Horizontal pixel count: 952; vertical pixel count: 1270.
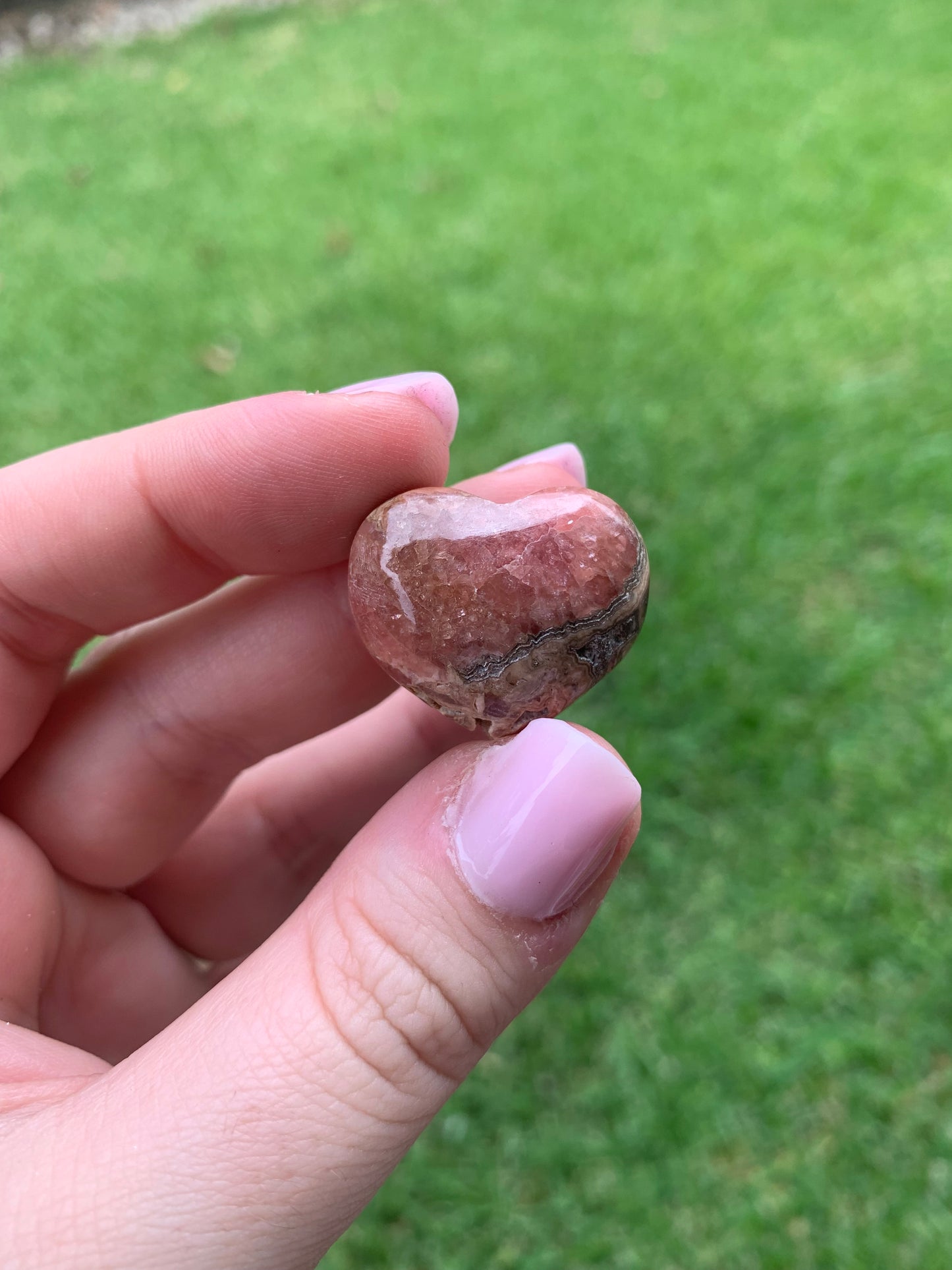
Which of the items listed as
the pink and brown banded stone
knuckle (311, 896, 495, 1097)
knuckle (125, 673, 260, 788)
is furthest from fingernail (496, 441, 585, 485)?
knuckle (311, 896, 495, 1097)

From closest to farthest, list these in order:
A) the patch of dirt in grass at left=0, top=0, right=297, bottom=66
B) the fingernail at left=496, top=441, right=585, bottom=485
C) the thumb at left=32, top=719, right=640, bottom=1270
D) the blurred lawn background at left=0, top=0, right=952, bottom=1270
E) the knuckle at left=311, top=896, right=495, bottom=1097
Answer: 1. the thumb at left=32, top=719, right=640, bottom=1270
2. the knuckle at left=311, top=896, right=495, bottom=1097
3. the fingernail at left=496, top=441, right=585, bottom=485
4. the blurred lawn background at left=0, top=0, right=952, bottom=1270
5. the patch of dirt in grass at left=0, top=0, right=297, bottom=66

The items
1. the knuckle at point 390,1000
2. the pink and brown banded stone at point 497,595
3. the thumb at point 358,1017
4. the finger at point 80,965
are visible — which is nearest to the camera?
the thumb at point 358,1017

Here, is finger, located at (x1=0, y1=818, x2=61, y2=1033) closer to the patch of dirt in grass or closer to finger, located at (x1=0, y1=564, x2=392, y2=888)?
finger, located at (x1=0, y1=564, x2=392, y2=888)

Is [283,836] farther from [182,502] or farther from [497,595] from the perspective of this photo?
[497,595]

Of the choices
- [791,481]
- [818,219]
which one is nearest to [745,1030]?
[791,481]

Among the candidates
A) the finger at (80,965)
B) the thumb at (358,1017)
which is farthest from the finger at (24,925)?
the thumb at (358,1017)

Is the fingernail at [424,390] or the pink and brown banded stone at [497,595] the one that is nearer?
the pink and brown banded stone at [497,595]

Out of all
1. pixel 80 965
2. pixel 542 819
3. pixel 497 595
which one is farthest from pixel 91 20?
pixel 542 819

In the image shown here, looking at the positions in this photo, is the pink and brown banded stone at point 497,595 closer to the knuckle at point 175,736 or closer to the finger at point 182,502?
the finger at point 182,502
